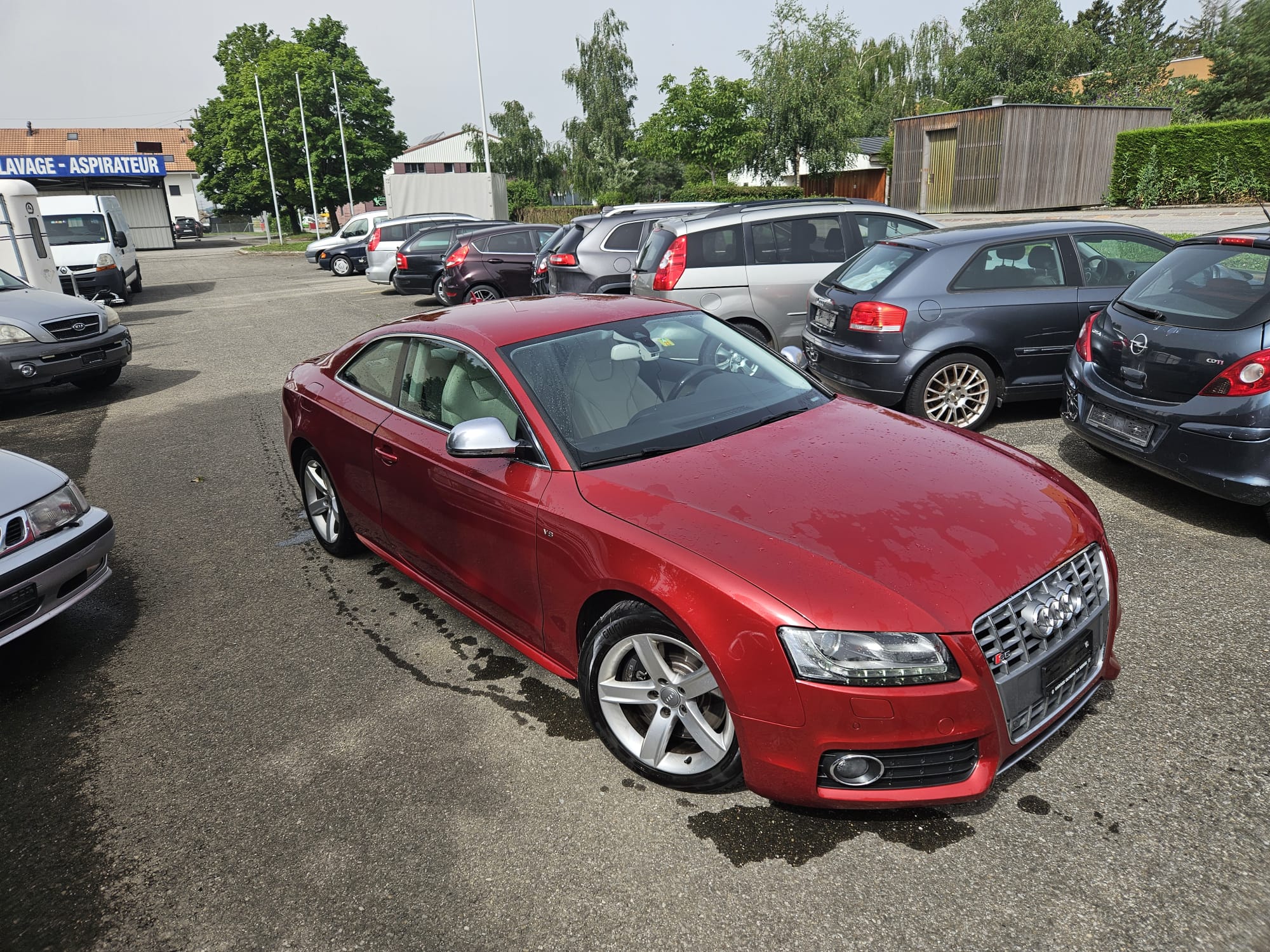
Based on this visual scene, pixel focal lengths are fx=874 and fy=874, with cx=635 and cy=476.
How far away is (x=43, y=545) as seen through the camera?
400 centimetres

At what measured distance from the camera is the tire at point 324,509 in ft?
16.5

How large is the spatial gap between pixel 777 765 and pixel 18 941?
224 cm

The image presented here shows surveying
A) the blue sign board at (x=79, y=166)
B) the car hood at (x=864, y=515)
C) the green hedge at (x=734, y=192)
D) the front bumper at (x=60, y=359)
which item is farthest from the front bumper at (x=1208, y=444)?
the blue sign board at (x=79, y=166)

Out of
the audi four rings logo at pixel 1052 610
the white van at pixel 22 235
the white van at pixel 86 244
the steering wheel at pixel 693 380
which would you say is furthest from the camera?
the white van at pixel 86 244

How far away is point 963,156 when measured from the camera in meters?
27.7

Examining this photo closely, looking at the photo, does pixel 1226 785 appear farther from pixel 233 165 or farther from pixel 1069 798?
pixel 233 165

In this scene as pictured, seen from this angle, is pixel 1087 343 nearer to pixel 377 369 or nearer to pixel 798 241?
pixel 798 241

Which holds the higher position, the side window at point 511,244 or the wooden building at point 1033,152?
the wooden building at point 1033,152

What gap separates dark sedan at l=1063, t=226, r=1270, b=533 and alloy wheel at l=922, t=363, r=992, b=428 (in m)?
1.19

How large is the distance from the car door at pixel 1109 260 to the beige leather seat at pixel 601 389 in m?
4.54

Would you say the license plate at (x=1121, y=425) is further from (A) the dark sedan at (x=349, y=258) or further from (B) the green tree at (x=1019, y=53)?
(B) the green tree at (x=1019, y=53)

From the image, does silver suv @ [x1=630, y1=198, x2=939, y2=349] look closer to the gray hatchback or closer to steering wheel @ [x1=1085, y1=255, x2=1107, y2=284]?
steering wheel @ [x1=1085, y1=255, x2=1107, y2=284]

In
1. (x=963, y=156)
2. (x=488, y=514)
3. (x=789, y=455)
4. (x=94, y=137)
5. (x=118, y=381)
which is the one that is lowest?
(x=118, y=381)

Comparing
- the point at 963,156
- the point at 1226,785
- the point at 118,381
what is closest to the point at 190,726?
the point at 1226,785
